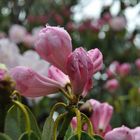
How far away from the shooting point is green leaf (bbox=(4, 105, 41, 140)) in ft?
3.12

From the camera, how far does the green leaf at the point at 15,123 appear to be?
95 cm

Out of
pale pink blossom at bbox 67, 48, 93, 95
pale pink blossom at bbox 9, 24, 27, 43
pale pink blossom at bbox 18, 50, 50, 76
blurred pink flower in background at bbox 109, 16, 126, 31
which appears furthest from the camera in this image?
blurred pink flower in background at bbox 109, 16, 126, 31

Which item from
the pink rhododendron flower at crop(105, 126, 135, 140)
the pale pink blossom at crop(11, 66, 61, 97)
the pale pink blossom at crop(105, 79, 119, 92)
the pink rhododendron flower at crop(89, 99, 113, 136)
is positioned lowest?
the pale pink blossom at crop(105, 79, 119, 92)

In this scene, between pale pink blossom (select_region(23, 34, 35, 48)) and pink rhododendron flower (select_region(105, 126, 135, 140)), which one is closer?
pink rhododendron flower (select_region(105, 126, 135, 140))

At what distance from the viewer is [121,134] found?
3.01 feet

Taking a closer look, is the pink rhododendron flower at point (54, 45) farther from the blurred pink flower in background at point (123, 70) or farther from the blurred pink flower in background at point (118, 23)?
the blurred pink flower in background at point (118, 23)

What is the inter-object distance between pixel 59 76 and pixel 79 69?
0.08m

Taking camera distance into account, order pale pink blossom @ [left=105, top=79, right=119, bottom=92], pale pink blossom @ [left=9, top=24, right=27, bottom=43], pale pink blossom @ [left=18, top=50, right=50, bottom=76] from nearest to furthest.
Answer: pale pink blossom @ [left=18, top=50, right=50, bottom=76] < pale pink blossom @ [left=105, top=79, right=119, bottom=92] < pale pink blossom @ [left=9, top=24, right=27, bottom=43]

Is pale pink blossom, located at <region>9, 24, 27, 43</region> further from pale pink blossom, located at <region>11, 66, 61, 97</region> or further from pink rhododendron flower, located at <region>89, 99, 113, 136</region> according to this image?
pale pink blossom, located at <region>11, 66, 61, 97</region>

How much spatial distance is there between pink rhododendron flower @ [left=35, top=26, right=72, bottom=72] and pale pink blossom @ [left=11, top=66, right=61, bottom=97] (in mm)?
42

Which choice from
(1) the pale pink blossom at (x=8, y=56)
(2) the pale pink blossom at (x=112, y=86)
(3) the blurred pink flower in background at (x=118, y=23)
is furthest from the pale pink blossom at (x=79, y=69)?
(3) the blurred pink flower in background at (x=118, y=23)

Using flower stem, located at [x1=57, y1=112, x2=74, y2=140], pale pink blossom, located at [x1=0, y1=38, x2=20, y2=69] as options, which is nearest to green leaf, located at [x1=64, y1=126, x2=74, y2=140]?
flower stem, located at [x1=57, y1=112, x2=74, y2=140]

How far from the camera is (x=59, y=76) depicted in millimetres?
984

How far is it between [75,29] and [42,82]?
420cm
